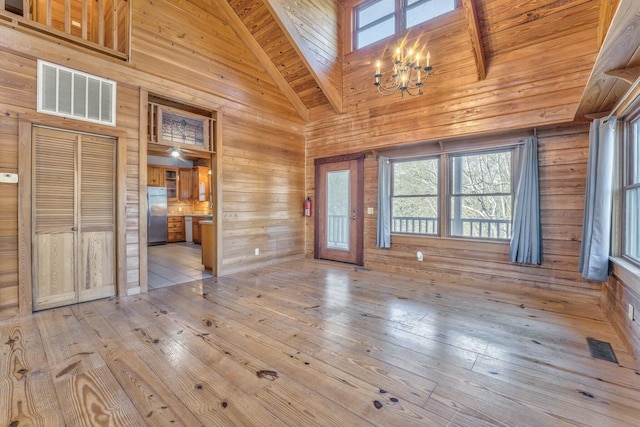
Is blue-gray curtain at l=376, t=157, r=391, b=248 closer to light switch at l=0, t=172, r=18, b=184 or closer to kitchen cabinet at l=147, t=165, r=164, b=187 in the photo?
light switch at l=0, t=172, r=18, b=184

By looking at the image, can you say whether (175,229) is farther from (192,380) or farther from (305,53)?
(192,380)

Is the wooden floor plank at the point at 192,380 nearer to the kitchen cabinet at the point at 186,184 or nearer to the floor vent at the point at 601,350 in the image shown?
the floor vent at the point at 601,350

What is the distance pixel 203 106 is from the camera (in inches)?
174

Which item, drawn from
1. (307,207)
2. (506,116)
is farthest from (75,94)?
(506,116)

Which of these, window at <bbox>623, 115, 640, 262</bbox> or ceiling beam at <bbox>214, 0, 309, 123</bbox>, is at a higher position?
ceiling beam at <bbox>214, 0, 309, 123</bbox>

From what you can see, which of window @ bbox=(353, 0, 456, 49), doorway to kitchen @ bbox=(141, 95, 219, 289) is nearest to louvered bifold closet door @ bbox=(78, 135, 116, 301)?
doorway to kitchen @ bbox=(141, 95, 219, 289)

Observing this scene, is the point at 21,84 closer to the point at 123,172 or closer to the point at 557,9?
the point at 123,172

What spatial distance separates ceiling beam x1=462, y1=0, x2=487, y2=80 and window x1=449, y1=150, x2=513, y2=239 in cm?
126

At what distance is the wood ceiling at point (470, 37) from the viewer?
2.17m

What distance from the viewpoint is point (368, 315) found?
9.93 ft

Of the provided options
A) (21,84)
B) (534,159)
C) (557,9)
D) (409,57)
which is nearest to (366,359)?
(409,57)

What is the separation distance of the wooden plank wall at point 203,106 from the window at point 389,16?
2.04 metres

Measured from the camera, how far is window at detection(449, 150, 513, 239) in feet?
13.5

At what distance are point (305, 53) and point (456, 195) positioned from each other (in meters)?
3.49
